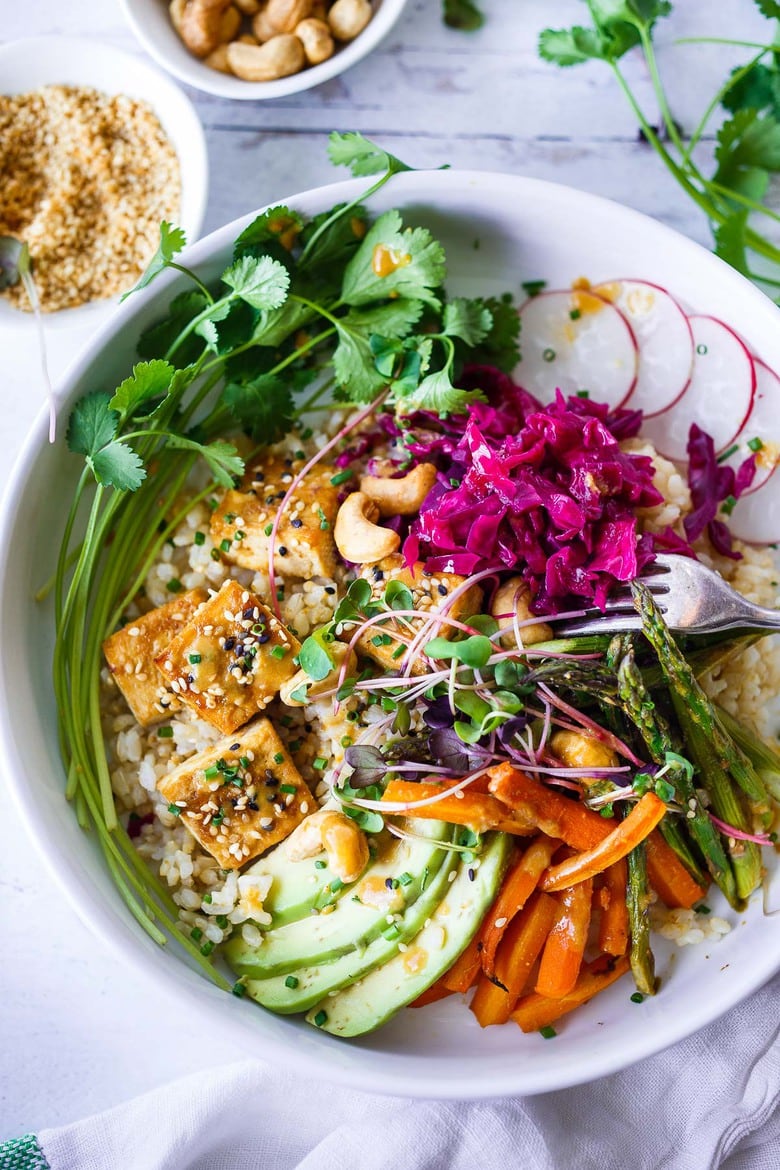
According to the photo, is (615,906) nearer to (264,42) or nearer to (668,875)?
(668,875)

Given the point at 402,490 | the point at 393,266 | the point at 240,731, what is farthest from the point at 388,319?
the point at 240,731

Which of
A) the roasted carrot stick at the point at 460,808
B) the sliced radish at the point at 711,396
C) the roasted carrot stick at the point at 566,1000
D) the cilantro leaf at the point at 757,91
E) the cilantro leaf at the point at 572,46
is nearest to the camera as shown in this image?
the roasted carrot stick at the point at 460,808

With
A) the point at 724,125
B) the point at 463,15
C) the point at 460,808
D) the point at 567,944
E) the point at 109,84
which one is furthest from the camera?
the point at 463,15

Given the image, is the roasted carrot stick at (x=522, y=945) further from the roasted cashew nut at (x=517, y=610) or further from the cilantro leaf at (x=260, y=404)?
the cilantro leaf at (x=260, y=404)

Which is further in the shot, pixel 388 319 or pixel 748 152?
pixel 748 152

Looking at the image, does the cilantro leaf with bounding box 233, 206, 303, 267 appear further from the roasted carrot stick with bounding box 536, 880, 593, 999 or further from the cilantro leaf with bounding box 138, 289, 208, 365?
the roasted carrot stick with bounding box 536, 880, 593, 999

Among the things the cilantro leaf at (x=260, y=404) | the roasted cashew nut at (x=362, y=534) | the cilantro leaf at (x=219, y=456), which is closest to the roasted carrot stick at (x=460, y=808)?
the roasted cashew nut at (x=362, y=534)

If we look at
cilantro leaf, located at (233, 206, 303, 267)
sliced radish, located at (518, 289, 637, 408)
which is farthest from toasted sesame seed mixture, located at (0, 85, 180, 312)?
sliced radish, located at (518, 289, 637, 408)
